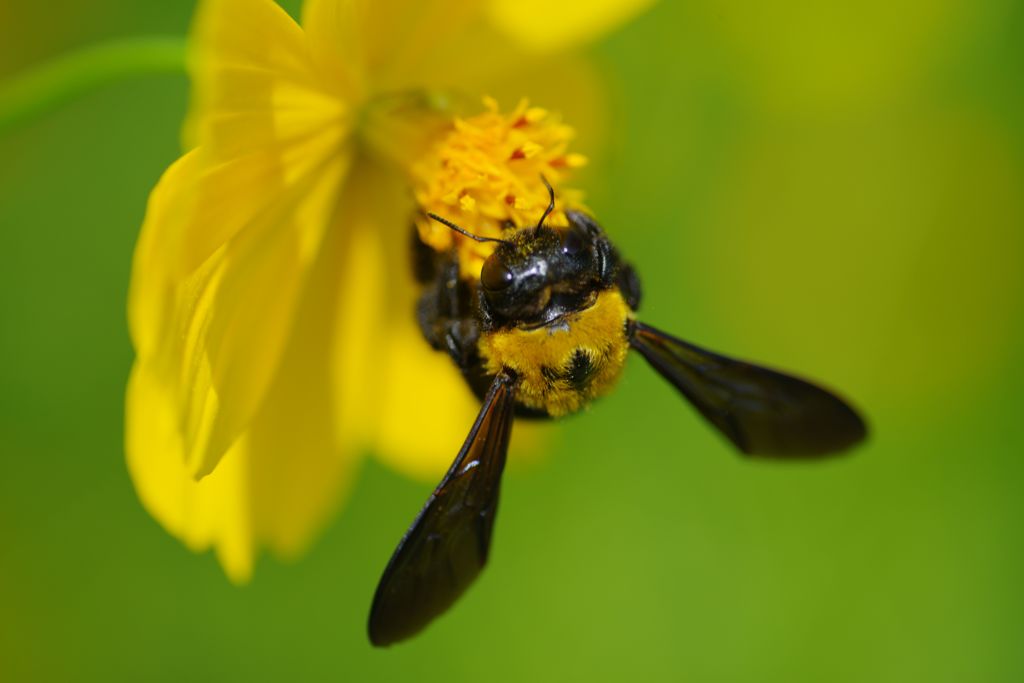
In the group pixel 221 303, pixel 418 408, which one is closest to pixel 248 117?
pixel 221 303

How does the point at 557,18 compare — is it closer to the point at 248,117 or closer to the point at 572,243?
the point at 572,243

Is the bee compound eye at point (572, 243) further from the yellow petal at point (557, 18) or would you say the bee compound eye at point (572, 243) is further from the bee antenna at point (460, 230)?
the yellow petal at point (557, 18)

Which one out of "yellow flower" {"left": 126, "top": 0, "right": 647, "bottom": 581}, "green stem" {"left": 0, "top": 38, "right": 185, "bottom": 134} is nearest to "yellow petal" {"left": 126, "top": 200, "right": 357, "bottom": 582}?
"yellow flower" {"left": 126, "top": 0, "right": 647, "bottom": 581}

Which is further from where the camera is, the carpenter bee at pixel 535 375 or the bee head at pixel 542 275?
the bee head at pixel 542 275

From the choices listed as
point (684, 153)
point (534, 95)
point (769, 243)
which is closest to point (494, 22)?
point (534, 95)

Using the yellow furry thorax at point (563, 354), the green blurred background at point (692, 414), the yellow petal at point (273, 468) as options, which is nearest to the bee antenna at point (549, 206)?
the yellow furry thorax at point (563, 354)
